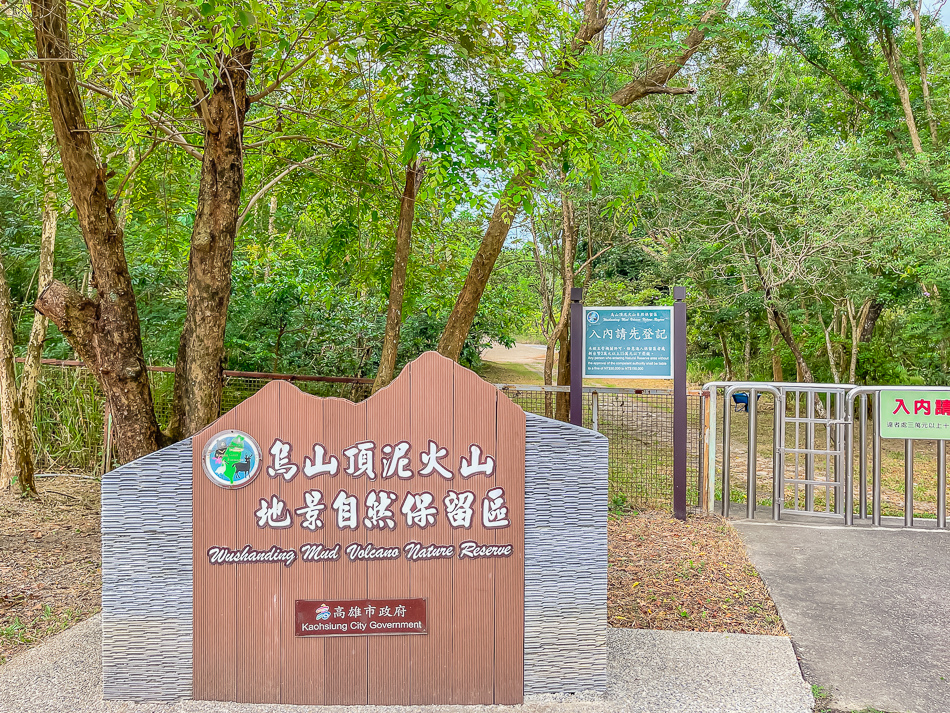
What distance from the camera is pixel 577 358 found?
683 cm

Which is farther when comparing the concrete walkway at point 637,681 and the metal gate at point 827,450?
the metal gate at point 827,450

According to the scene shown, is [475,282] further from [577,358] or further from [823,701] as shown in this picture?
[823,701]

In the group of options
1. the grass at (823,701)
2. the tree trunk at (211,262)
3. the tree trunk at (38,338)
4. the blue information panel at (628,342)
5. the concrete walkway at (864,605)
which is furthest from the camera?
the tree trunk at (38,338)

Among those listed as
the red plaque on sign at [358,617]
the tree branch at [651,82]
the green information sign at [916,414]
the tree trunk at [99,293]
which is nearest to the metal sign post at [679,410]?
the green information sign at [916,414]

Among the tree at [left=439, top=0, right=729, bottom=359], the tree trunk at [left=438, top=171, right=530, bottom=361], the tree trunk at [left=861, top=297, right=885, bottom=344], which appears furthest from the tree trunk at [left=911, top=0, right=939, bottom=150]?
the tree trunk at [left=438, top=171, right=530, bottom=361]

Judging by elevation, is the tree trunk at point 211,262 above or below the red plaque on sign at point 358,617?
above

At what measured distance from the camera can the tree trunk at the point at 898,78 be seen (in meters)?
13.5

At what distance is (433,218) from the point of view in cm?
977

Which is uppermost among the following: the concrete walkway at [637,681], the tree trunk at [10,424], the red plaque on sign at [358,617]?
the tree trunk at [10,424]

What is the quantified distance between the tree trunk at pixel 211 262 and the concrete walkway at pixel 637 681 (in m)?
1.88

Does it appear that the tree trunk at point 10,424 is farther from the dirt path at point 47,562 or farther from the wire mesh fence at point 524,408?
the wire mesh fence at point 524,408

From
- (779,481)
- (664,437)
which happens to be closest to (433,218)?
(664,437)

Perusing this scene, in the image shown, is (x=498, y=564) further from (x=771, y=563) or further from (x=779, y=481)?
(x=779, y=481)

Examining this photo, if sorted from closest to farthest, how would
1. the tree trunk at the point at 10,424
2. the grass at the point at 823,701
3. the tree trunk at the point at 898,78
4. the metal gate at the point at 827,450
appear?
the grass at the point at 823,701 → the metal gate at the point at 827,450 → the tree trunk at the point at 10,424 → the tree trunk at the point at 898,78
